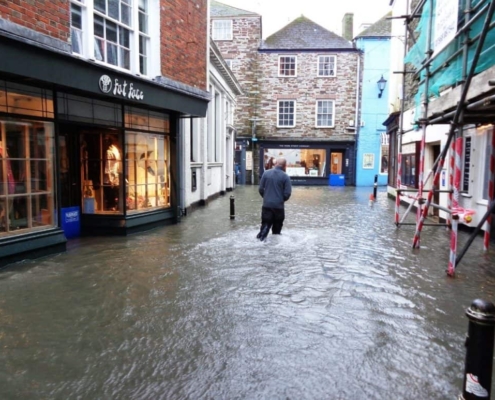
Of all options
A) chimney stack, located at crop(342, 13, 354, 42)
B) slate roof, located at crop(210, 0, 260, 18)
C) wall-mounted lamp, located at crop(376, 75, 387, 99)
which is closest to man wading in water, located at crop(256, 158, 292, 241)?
wall-mounted lamp, located at crop(376, 75, 387, 99)

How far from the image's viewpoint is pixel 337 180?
2931 centimetres

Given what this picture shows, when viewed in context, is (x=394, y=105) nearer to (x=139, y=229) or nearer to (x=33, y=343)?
(x=139, y=229)

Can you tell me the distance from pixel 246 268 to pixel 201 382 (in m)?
3.22

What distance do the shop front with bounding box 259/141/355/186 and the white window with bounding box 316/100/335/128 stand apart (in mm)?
1378

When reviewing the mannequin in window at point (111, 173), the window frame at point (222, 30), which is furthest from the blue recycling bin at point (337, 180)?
the mannequin in window at point (111, 173)

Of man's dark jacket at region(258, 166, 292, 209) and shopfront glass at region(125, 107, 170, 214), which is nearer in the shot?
man's dark jacket at region(258, 166, 292, 209)

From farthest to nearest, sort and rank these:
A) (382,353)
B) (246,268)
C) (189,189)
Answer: (189,189) → (246,268) → (382,353)

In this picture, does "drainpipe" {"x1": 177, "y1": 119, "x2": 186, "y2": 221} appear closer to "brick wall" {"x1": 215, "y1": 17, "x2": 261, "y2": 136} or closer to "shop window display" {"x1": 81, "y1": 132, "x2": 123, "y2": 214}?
"shop window display" {"x1": 81, "y1": 132, "x2": 123, "y2": 214}

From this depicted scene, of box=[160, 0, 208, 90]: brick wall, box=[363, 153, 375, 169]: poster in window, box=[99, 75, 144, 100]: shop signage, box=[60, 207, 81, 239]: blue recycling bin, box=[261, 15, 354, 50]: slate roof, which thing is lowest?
box=[60, 207, 81, 239]: blue recycling bin

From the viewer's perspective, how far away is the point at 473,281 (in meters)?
5.76

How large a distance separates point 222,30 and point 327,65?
7550mm

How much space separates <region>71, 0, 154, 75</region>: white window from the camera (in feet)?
24.3

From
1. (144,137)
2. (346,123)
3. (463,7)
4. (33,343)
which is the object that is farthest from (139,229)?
(346,123)

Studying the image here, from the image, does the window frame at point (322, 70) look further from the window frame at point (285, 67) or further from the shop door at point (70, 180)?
the shop door at point (70, 180)
